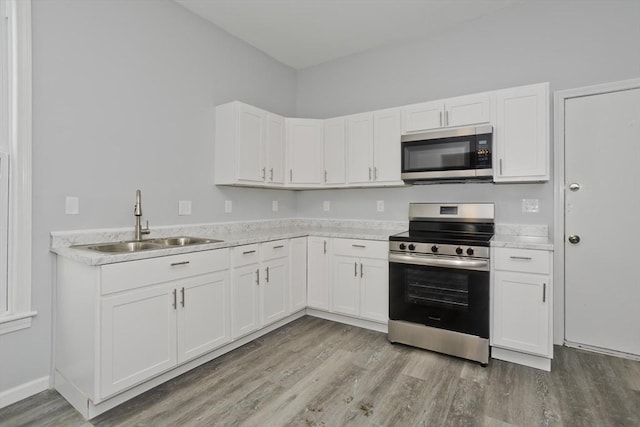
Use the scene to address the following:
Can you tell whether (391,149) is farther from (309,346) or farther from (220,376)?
(220,376)

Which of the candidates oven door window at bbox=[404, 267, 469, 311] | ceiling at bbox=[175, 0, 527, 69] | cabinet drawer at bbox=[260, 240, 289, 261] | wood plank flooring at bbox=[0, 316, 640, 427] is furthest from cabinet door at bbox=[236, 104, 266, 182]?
oven door window at bbox=[404, 267, 469, 311]

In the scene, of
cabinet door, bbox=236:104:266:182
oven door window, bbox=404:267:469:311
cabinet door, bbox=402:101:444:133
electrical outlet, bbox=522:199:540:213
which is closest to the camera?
oven door window, bbox=404:267:469:311

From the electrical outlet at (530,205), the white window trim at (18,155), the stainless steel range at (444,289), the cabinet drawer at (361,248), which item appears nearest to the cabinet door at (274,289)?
the cabinet drawer at (361,248)

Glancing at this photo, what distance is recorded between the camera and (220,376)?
7.68 ft

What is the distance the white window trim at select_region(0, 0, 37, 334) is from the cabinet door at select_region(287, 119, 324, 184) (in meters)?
2.26

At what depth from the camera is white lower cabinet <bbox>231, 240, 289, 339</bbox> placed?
2.71 meters

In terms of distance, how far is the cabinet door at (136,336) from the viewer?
6.11 ft

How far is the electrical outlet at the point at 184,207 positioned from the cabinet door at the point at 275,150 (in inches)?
33.4

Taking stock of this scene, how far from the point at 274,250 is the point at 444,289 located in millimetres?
1547

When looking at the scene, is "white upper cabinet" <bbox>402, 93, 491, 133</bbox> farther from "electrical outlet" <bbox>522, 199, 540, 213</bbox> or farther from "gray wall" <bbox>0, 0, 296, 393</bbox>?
"gray wall" <bbox>0, 0, 296, 393</bbox>

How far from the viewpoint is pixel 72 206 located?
226cm

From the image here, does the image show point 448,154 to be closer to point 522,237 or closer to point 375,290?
point 522,237

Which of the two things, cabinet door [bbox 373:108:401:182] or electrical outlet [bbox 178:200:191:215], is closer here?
electrical outlet [bbox 178:200:191:215]

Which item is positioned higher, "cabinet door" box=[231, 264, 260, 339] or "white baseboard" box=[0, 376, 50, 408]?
"cabinet door" box=[231, 264, 260, 339]
